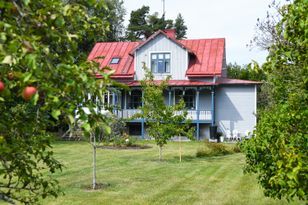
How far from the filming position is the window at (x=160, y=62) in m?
31.5

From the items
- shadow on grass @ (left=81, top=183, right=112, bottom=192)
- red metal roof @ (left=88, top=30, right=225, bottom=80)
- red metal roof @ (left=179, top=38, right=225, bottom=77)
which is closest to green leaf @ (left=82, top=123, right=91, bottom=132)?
shadow on grass @ (left=81, top=183, right=112, bottom=192)

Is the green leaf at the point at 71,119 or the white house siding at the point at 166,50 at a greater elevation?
the white house siding at the point at 166,50

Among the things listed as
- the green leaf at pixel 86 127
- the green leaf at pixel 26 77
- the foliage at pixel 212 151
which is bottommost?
the foliage at pixel 212 151

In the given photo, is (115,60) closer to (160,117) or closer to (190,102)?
(190,102)

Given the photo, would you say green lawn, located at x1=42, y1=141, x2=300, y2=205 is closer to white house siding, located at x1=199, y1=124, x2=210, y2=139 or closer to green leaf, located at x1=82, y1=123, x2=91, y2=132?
green leaf, located at x1=82, y1=123, x2=91, y2=132

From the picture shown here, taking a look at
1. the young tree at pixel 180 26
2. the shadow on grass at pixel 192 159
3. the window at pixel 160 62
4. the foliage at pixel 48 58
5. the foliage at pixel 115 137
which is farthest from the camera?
the young tree at pixel 180 26

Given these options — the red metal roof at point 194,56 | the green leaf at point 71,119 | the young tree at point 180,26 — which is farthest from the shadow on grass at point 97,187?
the young tree at point 180,26

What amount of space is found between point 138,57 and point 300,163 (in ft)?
92.5

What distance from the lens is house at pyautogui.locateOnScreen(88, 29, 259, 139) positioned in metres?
30.3

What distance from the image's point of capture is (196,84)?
97.8 feet

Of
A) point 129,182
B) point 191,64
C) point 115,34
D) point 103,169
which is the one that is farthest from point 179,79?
point 115,34

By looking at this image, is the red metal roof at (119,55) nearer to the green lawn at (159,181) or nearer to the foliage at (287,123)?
the green lawn at (159,181)

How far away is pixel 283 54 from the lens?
5.40 meters

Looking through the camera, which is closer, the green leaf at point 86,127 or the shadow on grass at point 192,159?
the green leaf at point 86,127
